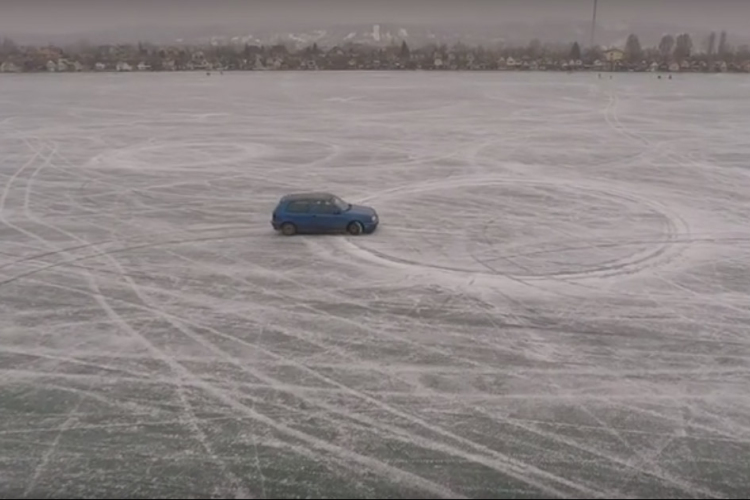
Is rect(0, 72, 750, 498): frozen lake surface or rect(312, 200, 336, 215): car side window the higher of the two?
rect(312, 200, 336, 215): car side window

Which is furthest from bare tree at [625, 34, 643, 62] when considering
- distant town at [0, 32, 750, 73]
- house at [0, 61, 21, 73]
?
house at [0, 61, 21, 73]

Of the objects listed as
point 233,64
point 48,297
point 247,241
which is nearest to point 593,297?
point 247,241

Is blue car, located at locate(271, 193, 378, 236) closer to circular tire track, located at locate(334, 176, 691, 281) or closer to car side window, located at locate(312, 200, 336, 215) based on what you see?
car side window, located at locate(312, 200, 336, 215)

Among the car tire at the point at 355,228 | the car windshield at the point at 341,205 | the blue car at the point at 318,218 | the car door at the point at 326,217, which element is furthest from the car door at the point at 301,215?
the car tire at the point at 355,228

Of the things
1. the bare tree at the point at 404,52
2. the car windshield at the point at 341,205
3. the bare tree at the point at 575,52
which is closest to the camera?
the car windshield at the point at 341,205

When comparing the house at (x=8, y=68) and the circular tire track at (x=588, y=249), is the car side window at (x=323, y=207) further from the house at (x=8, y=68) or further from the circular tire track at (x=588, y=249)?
the house at (x=8, y=68)

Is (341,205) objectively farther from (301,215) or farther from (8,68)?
(8,68)

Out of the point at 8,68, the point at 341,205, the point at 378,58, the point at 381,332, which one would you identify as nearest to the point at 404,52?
the point at 378,58
